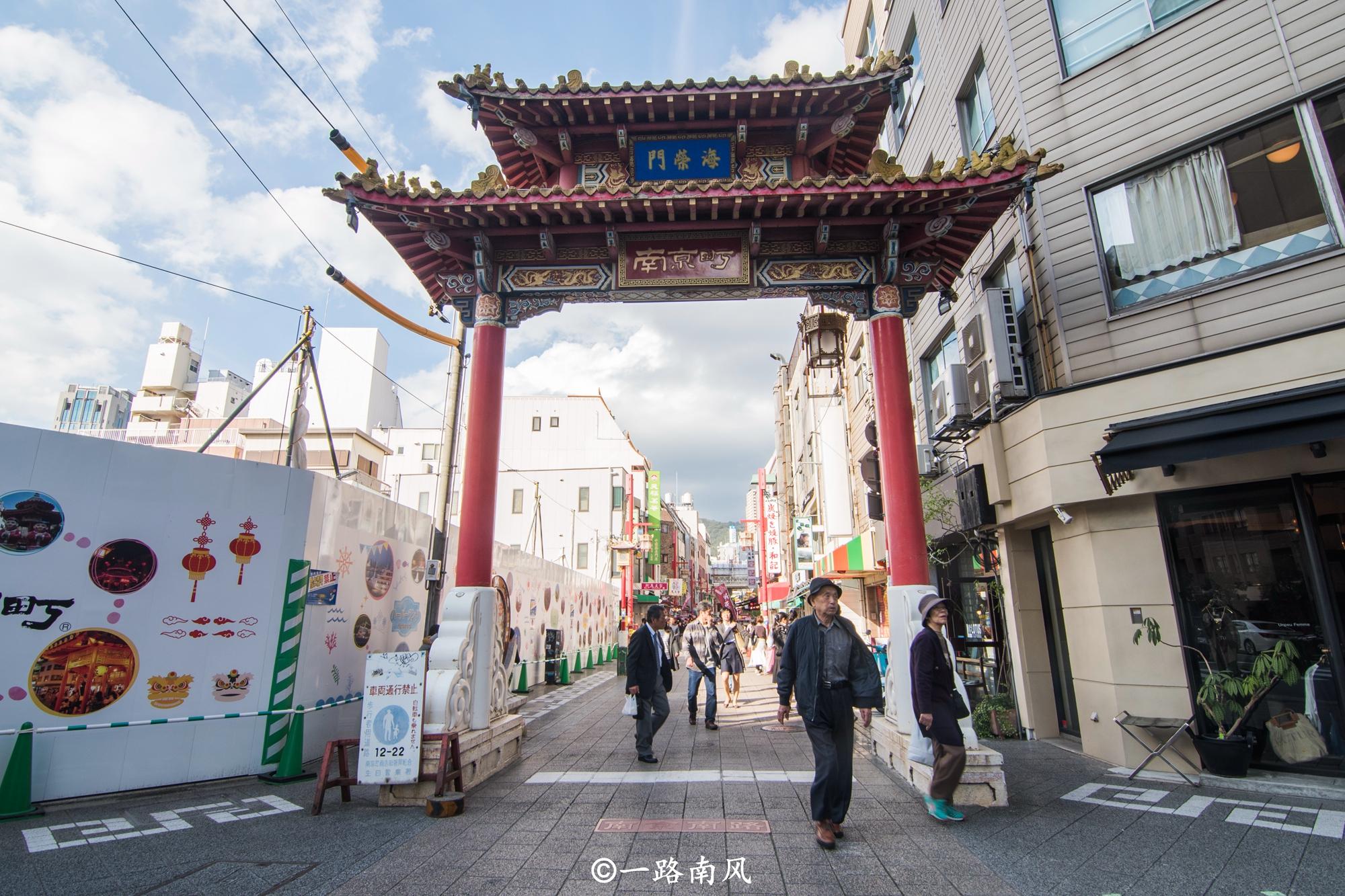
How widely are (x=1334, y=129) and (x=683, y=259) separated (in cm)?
698

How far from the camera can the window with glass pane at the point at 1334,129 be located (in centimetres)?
670

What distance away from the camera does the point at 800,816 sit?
5.62 m

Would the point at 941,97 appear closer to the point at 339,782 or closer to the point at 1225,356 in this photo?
the point at 1225,356

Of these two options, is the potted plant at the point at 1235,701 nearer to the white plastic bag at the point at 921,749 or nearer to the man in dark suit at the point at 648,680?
the white plastic bag at the point at 921,749

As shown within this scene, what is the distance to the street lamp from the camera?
1415cm

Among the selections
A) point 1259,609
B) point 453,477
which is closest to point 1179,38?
point 1259,609

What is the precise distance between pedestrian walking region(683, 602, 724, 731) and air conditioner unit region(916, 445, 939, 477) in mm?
5000

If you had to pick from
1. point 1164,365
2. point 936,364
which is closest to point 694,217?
point 1164,365

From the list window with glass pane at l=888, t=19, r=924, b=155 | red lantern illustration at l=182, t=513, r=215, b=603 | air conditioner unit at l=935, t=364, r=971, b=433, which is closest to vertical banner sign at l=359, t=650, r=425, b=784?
red lantern illustration at l=182, t=513, r=215, b=603

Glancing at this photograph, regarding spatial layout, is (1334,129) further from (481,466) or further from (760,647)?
(760,647)

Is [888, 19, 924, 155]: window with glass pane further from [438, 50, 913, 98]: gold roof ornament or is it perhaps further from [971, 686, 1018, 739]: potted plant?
[971, 686, 1018, 739]: potted plant

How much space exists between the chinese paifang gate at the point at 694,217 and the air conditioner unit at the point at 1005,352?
2.43 ft

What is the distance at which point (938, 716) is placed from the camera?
18.3 ft

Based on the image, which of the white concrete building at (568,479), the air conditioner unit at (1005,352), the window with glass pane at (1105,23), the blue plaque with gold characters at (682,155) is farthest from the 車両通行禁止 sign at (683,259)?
the white concrete building at (568,479)
